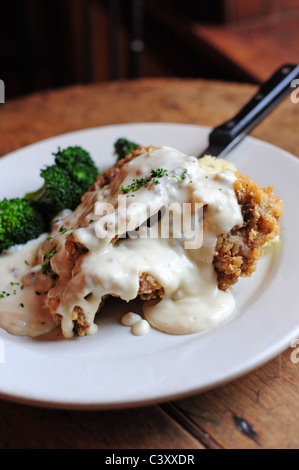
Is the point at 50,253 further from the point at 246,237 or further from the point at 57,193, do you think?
the point at 246,237

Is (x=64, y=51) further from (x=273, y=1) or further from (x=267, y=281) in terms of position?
(x=267, y=281)

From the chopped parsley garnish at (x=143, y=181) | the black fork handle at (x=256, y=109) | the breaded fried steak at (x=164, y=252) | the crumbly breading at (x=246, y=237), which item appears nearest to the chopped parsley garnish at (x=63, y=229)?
the breaded fried steak at (x=164, y=252)

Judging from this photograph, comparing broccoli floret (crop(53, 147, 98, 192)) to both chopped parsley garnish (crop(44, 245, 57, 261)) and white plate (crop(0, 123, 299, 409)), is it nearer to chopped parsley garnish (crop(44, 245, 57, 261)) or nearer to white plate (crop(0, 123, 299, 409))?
chopped parsley garnish (crop(44, 245, 57, 261))

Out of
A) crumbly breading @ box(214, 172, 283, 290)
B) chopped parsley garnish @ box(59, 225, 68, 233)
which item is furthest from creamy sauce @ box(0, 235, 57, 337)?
crumbly breading @ box(214, 172, 283, 290)

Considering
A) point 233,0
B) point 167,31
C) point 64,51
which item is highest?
point 233,0

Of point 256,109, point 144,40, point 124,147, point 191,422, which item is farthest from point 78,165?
point 144,40

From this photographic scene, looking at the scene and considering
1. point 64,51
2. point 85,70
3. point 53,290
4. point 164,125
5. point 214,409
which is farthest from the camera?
point 64,51

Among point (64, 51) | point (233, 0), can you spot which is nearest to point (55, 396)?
point (233, 0)
